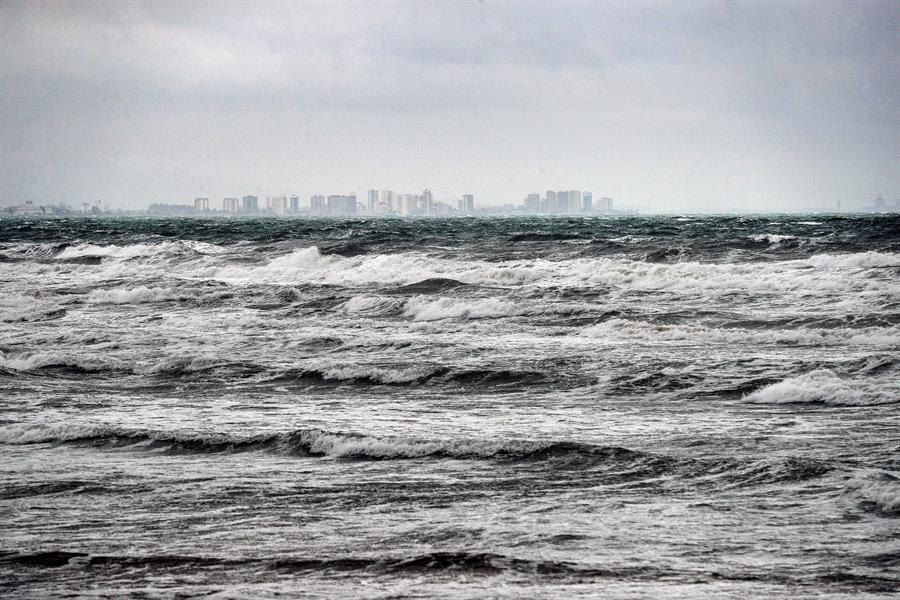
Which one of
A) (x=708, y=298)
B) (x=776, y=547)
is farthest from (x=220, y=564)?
(x=708, y=298)

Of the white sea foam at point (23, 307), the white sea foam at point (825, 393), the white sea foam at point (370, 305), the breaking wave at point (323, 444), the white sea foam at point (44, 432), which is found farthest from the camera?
the white sea foam at point (370, 305)

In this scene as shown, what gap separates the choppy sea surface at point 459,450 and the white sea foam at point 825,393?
0.15ft

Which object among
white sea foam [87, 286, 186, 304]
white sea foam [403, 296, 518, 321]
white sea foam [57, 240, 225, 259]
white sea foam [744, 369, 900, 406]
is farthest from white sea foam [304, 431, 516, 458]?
white sea foam [57, 240, 225, 259]

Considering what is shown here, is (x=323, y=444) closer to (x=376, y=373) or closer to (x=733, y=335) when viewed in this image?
(x=376, y=373)

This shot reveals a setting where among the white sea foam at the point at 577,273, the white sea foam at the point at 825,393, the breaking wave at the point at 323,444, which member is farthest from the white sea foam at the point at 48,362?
the white sea foam at the point at 577,273

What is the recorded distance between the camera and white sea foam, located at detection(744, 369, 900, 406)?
11664 millimetres

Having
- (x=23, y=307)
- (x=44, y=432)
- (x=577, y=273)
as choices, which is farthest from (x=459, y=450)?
(x=577, y=273)

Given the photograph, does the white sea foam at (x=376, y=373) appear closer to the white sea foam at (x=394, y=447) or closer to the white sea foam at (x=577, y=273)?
the white sea foam at (x=394, y=447)

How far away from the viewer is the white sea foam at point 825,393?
1166 centimetres

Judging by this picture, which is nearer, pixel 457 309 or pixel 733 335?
pixel 733 335

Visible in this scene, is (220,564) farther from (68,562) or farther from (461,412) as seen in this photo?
(461,412)

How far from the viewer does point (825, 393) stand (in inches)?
468

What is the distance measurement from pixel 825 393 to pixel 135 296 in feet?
70.8

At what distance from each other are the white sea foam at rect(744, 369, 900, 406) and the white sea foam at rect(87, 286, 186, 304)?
19.9 m
